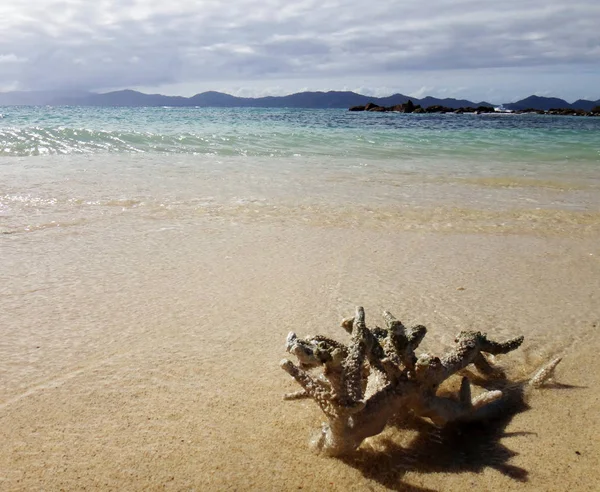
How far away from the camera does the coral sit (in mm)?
1998

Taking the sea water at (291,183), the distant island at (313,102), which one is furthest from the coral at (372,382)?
the distant island at (313,102)

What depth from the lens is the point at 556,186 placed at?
10125 mm

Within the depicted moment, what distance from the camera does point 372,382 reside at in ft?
7.40

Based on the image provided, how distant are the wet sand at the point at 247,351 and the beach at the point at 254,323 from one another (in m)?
0.01

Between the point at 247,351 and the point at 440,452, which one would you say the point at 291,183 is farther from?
the point at 440,452

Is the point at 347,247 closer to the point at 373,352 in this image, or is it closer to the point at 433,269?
the point at 433,269

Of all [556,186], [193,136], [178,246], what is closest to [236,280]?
[178,246]

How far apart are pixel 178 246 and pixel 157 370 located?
2.45 m

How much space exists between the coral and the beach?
138mm

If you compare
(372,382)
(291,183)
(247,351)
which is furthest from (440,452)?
(291,183)

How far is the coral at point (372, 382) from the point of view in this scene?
200cm

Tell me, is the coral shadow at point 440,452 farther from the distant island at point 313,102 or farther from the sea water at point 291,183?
the distant island at point 313,102

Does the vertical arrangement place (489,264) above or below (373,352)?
below

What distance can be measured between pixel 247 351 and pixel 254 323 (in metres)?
0.39
